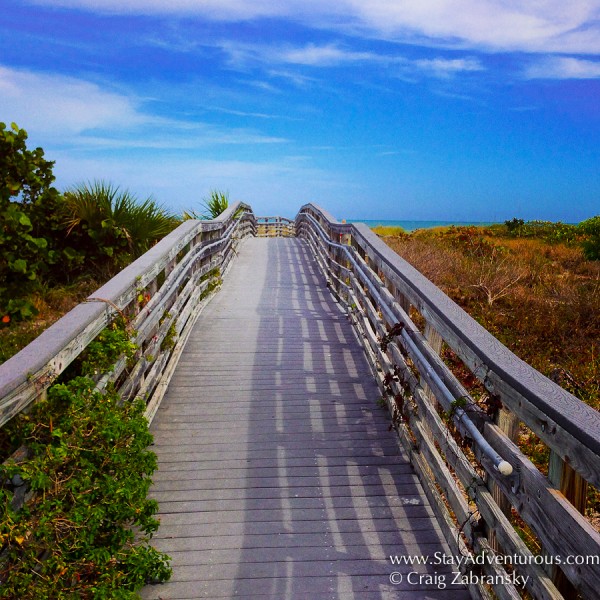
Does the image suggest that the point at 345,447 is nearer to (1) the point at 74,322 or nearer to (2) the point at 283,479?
(2) the point at 283,479

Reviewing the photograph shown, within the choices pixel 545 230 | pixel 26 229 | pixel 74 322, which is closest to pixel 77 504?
pixel 74 322

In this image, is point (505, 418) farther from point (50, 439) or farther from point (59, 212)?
point (59, 212)

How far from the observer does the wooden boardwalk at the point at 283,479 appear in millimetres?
3467

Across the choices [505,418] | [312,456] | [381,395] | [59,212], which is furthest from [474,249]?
[505,418]

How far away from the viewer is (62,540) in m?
2.85

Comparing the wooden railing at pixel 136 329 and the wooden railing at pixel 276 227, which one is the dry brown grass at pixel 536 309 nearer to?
the wooden railing at pixel 136 329

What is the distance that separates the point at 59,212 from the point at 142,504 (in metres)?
8.01

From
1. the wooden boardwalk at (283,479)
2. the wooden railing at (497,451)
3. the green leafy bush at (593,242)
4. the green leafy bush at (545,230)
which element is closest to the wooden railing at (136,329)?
the wooden boardwalk at (283,479)

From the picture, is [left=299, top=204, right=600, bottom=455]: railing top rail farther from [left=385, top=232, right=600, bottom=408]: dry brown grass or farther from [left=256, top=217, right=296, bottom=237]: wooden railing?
[left=256, top=217, right=296, bottom=237]: wooden railing

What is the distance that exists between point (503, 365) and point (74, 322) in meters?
2.26

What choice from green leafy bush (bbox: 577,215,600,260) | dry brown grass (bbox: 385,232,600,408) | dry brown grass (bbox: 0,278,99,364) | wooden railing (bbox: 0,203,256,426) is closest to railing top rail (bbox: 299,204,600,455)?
wooden railing (bbox: 0,203,256,426)

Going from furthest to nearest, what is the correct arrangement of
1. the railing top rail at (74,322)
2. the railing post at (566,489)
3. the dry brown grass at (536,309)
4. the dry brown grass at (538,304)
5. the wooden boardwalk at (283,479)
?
the dry brown grass at (538,304), the dry brown grass at (536,309), the wooden boardwalk at (283,479), the railing top rail at (74,322), the railing post at (566,489)

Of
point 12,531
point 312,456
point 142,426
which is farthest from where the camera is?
point 312,456

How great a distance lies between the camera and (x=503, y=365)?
114 inches
